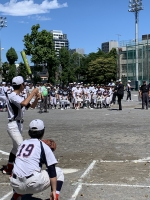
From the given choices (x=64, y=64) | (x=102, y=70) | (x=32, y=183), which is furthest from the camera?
(x=102, y=70)

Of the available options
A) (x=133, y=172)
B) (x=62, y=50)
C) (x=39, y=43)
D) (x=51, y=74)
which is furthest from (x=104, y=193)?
(x=62, y=50)

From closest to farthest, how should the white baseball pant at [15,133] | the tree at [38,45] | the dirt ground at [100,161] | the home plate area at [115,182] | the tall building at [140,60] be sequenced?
the home plate area at [115,182] → the dirt ground at [100,161] → the white baseball pant at [15,133] → the tree at [38,45] → the tall building at [140,60]

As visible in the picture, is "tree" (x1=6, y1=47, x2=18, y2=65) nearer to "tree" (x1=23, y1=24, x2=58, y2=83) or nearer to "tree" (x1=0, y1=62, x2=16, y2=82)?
"tree" (x1=0, y1=62, x2=16, y2=82)

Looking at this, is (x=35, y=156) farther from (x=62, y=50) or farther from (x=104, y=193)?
(x=62, y=50)

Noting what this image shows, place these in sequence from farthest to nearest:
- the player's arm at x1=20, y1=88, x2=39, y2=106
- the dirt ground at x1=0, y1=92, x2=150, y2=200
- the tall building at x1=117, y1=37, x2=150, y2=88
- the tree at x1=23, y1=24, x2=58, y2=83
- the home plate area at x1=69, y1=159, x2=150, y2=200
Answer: the tall building at x1=117, y1=37, x2=150, y2=88
the tree at x1=23, y1=24, x2=58, y2=83
the player's arm at x1=20, y1=88, x2=39, y2=106
the dirt ground at x1=0, y1=92, x2=150, y2=200
the home plate area at x1=69, y1=159, x2=150, y2=200

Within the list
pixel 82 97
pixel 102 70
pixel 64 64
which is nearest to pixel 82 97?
pixel 82 97

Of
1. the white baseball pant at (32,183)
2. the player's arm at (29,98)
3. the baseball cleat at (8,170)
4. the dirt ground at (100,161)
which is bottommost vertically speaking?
the dirt ground at (100,161)

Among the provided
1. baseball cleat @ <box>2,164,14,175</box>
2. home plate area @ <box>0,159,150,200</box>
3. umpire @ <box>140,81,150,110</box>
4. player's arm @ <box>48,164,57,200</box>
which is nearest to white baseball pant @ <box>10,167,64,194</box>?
player's arm @ <box>48,164,57,200</box>

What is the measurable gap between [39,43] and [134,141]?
4428 cm

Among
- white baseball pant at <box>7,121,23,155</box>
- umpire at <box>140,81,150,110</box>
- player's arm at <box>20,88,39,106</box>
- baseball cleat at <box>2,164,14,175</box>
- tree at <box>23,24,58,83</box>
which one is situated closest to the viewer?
player's arm at <box>20,88,39,106</box>

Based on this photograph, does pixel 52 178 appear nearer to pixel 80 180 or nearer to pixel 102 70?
pixel 80 180

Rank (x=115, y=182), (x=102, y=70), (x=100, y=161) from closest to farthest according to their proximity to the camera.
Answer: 1. (x=115, y=182)
2. (x=100, y=161)
3. (x=102, y=70)

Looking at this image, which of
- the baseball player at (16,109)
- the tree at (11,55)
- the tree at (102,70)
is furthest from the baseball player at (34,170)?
the tree at (102,70)

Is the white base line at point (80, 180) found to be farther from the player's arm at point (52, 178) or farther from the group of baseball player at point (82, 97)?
the group of baseball player at point (82, 97)
